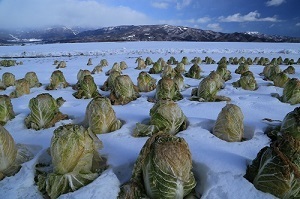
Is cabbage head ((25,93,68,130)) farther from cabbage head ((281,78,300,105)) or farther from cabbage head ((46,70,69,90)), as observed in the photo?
cabbage head ((281,78,300,105))

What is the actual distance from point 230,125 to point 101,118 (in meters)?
2.23

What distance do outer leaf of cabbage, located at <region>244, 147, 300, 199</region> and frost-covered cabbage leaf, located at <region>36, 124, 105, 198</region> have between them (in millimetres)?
2135

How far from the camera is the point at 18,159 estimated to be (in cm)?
404

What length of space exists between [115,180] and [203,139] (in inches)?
66.0

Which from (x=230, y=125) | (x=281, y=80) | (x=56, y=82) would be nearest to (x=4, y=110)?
(x=56, y=82)

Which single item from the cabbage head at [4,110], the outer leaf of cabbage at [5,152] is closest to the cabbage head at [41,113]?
the cabbage head at [4,110]

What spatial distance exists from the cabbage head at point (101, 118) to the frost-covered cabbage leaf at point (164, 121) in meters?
0.50

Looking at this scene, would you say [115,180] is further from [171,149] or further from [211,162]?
[211,162]

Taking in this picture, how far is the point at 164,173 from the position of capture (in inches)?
125

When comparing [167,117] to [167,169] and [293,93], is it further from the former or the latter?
[293,93]

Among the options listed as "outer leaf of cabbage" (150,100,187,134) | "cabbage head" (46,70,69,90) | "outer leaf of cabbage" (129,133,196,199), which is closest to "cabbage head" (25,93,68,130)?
"outer leaf of cabbage" (150,100,187,134)

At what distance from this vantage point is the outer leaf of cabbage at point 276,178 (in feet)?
10.2

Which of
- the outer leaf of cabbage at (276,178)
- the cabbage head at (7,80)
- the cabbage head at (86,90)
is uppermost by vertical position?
the outer leaf of cabbage at (276,178)

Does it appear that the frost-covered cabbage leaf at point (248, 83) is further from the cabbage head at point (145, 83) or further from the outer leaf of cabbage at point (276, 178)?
the outer leaf of cabbage at point (276, 178)
